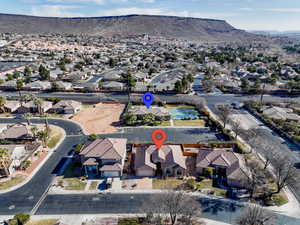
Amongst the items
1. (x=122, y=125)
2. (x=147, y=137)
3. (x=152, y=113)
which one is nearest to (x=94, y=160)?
(x=147, y=137)

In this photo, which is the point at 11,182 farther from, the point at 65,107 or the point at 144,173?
the point at 65,107

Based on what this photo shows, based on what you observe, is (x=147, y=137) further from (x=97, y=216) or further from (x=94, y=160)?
(x=97, y=216)

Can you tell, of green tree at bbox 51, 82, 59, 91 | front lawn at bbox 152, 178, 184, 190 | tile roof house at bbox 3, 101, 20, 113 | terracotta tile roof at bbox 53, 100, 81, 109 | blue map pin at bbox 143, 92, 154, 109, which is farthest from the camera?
green tree at bbox 51, 82, 59, 91

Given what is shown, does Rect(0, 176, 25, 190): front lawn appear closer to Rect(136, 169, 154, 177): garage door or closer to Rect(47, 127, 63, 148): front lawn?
Rect(47, 127, 63, 148): front lawn

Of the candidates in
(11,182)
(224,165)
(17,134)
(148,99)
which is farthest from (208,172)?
(17,134)

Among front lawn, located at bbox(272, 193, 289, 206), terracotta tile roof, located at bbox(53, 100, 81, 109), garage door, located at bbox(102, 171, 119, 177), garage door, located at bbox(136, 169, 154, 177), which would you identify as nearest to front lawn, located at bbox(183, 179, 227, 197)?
garage door, located at bbox(136, 169, 154, 177)

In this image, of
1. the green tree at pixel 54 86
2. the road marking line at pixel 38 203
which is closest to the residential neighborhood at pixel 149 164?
the road marking line at pixel 38 203
